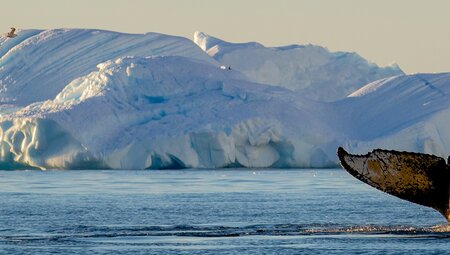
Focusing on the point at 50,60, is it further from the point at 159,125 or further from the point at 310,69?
the point at 310,69

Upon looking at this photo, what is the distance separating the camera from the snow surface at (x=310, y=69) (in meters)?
76.1

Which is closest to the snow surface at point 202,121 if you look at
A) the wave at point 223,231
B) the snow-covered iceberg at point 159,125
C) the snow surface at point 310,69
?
the snow-covered iceberg at point 159,125

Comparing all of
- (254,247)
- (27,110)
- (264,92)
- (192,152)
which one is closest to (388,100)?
(264,92)

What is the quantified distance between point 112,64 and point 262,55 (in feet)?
65.1

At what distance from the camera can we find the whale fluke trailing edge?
1950cm

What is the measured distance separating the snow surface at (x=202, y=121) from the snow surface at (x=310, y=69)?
432 inches

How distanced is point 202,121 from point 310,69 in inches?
839

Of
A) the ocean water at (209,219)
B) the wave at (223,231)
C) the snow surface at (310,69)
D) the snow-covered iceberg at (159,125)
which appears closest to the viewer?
the ocean water at (209,219)

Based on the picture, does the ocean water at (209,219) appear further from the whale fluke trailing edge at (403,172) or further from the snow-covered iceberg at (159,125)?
the snow-covered iceberg at (159,125)

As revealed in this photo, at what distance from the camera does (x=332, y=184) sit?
50500 mm

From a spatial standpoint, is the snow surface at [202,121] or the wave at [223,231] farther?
the snow surface at [202,121]

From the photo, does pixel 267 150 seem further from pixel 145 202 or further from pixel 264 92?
pixel 145 202

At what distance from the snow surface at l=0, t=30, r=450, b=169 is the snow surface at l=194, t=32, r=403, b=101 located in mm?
10979

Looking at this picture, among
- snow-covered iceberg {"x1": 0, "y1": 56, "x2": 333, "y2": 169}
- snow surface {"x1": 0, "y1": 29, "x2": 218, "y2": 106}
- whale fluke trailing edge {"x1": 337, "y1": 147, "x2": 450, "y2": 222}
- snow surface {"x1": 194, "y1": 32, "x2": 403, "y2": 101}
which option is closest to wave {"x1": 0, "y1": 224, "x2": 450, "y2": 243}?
whale fluke trailing edge {"x1": 337, "y1": 147, "x2": 450, "y2": 222}
